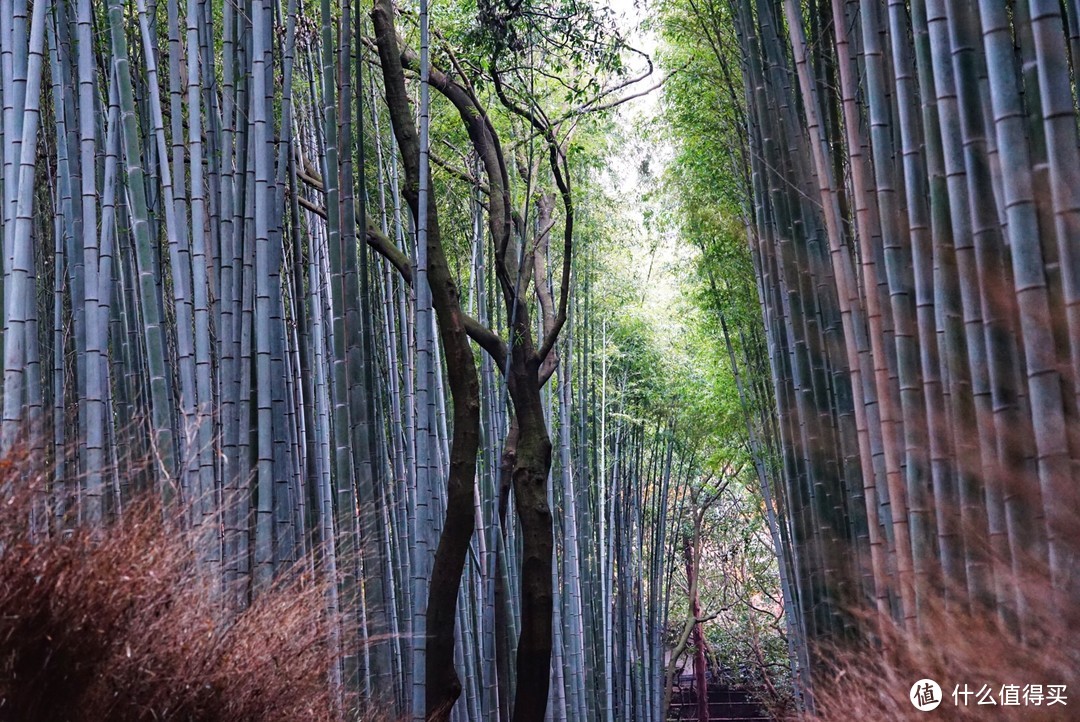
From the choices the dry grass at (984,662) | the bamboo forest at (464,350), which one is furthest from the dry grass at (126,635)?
the dry grass at (984,662)

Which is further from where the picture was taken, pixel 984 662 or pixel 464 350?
pixel 464 350

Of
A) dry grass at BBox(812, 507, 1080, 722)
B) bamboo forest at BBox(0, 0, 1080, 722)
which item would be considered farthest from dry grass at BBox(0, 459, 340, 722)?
dry grass at BBox(812, 507, 1080, 722)

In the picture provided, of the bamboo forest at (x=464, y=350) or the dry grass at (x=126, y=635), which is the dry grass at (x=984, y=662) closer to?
the bamboo forest at (x=464, y=350)

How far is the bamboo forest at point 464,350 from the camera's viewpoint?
1.78 metres

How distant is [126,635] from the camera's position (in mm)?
1762

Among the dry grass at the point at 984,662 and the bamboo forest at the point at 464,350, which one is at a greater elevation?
the bamboo forest at the point at 464,350

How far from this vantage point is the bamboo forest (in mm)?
1782

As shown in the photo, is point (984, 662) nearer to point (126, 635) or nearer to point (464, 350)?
point (126, 635)

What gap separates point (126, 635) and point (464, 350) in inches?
94.0

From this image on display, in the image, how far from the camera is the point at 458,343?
159 inches

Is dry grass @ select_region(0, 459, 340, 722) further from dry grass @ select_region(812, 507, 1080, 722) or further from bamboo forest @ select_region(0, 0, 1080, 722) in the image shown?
dry grass @ select_region(812, 507, 1080, 722)

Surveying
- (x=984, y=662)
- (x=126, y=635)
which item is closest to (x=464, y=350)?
(x=126, y=635)

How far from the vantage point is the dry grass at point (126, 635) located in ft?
5.31

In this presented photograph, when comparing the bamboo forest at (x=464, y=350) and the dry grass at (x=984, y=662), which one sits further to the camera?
the bamboo forest at (x=464, y=350)
